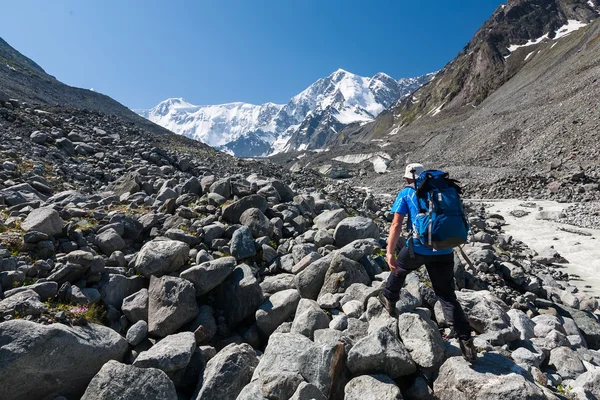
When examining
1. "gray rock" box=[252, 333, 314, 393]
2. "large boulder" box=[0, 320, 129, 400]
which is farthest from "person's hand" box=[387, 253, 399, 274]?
"large boulder" box=[0, 320, 129, 400]

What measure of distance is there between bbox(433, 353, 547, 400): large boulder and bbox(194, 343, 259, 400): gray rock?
243 centimetres

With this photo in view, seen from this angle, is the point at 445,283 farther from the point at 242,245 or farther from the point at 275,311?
the point at 242,245

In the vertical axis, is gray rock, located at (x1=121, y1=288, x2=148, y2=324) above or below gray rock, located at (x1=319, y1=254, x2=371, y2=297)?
below

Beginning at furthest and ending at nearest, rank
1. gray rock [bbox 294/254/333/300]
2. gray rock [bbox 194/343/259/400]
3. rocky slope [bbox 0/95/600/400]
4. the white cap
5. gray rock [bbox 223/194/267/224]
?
gray rock [bbox 223/194/267/224] → gray rock [bbox 294/254/333/300] → the white cap → gray rock [bbox 194/343/259/400] → rocky slope [bbox 0/95/600/400]

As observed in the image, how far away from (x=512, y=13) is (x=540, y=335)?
19611 centimetres

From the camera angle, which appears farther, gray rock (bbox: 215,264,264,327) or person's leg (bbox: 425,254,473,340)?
gray rock (bbox: 215,264,264,327)

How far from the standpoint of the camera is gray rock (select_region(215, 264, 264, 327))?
19.5 ft

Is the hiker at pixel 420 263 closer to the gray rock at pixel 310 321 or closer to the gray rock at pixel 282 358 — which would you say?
the gray rock at pixel 310 321

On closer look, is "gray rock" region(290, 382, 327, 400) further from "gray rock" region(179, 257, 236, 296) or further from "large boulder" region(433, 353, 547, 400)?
"gray rock" region(179, 257, 236, 296)

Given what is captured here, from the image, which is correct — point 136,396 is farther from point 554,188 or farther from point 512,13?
point 512,13

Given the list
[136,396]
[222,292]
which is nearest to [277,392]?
[136,396]

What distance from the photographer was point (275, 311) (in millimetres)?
5770

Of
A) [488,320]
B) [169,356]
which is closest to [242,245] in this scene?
[169,356]

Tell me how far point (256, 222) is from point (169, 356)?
14.7 feet
